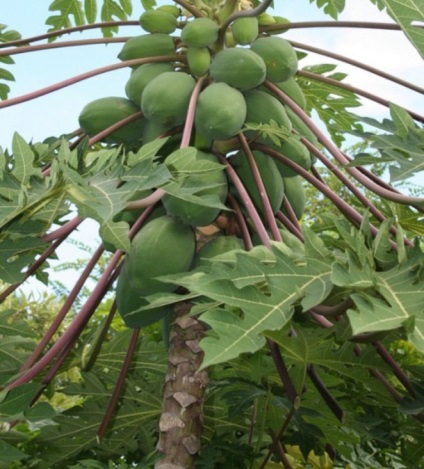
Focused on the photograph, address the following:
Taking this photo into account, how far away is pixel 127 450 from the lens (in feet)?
7.20

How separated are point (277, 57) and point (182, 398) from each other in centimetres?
84

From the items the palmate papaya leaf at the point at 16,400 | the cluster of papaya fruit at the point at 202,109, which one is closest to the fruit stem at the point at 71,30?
the cluster of papaya fruit at the point at 202,109

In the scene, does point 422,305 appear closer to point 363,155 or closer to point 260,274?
point 260,274

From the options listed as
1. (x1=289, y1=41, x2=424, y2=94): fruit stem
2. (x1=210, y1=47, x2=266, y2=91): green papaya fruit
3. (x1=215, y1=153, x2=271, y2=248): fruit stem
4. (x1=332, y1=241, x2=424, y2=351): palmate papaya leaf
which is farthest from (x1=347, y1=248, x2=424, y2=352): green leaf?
(x1=289, y1=41, x2=424, y2=94): fruit stem

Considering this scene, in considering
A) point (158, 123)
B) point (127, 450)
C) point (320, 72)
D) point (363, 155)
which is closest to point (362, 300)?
point (363, 155)

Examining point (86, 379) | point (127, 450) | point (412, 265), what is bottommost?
point (127, 450)

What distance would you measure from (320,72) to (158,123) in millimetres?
676

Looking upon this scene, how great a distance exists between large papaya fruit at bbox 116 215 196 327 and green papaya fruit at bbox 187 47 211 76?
0.42 meters

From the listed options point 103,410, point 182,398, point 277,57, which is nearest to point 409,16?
point 277,57

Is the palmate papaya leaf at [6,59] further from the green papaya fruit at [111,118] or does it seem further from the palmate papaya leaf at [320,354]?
the palmate papaya leaf at [320,354]

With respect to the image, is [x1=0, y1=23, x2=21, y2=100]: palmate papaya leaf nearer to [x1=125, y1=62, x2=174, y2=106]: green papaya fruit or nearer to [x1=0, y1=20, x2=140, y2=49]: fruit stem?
[x1=0, y1=20, x2=140, y2=49]: fruit stem

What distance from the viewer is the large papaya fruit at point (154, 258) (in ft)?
5.72

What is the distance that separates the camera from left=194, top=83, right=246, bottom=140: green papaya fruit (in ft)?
6.03

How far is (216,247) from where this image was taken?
5.98 ft
